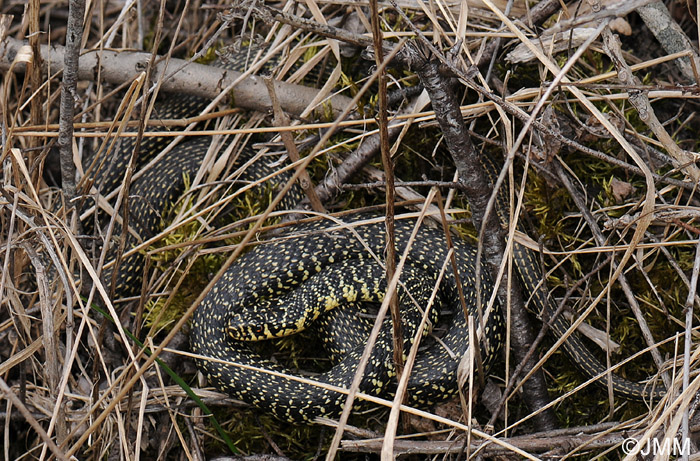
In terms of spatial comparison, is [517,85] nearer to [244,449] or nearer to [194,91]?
[194,91]

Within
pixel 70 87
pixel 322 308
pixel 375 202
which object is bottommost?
pixel 322 308

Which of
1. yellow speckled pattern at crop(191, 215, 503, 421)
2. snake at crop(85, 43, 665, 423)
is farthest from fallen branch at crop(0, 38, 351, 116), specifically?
yellow speckled pattern at crop(191, 215, 503, 421)

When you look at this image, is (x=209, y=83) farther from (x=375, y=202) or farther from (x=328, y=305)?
(x=328, y=305)

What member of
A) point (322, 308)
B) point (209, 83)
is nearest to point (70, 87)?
point (209, 83)

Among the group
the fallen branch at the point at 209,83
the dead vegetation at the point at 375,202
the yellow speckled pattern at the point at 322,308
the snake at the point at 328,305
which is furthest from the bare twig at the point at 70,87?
the yellow speckled pattern at the point at 322,308

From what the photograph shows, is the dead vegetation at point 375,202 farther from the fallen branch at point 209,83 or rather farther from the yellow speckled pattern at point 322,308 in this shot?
the yellow speckled pattern at point 322,308

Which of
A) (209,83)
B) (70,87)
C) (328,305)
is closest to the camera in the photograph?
(70,87)

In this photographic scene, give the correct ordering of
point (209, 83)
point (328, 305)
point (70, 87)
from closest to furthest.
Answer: point (70, 87), point (328, 305), point (209, 83)
